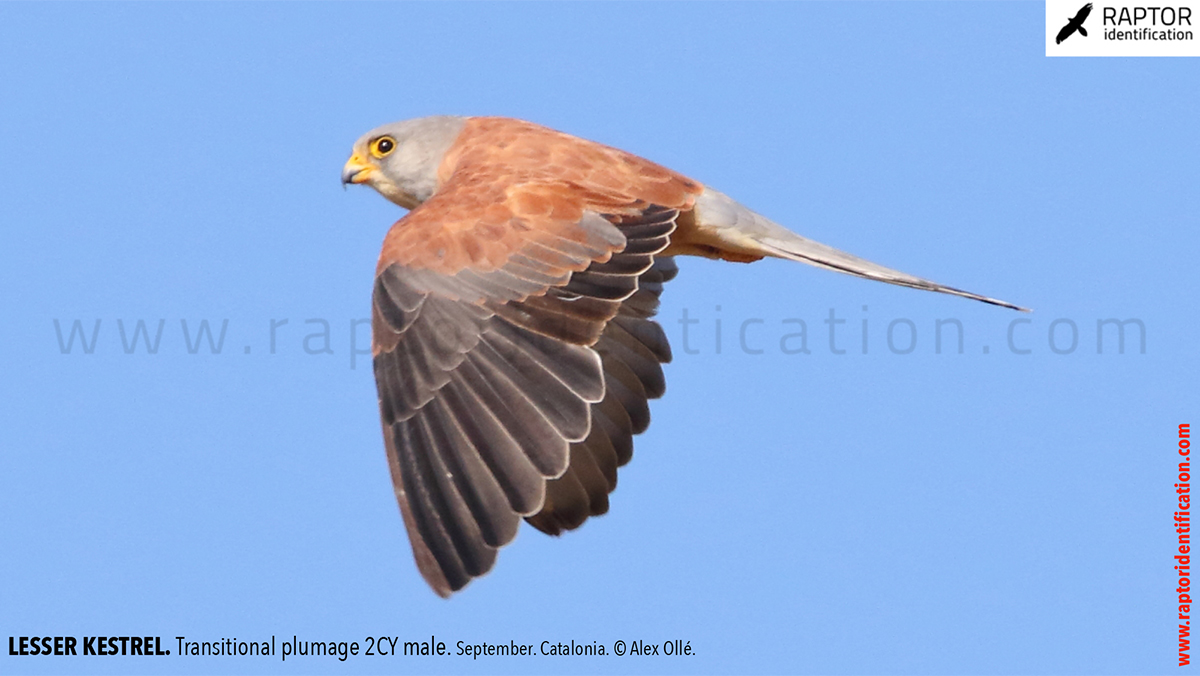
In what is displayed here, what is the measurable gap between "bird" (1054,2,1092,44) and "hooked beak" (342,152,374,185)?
3.98 metres

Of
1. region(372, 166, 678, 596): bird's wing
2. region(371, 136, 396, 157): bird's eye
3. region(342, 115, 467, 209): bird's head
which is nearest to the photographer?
region(372, 166, 678, 596): bird's wing

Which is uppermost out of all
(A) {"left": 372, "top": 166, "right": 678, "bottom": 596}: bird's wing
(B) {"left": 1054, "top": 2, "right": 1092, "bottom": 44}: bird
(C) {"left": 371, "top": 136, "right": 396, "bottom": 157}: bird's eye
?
(B) {"left": 1054, "top": 2, "right": 1092, "bottom": 44}: bird

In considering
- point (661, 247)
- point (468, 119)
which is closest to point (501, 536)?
point (661, 247)

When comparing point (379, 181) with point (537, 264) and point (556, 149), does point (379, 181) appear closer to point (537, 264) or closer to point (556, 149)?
point (556, 149)

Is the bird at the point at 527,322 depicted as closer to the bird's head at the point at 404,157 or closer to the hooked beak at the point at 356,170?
the bird's head at the point at 404,157

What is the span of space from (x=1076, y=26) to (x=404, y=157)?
12.7 feet

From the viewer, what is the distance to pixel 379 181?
7.20 metres

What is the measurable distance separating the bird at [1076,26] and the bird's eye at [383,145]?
150 inches

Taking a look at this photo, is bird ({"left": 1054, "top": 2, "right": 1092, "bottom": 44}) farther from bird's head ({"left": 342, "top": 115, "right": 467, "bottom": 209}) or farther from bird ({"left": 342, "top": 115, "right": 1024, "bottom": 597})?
bird's head ({"left": 342, "top": 115, "right": 467, "bottom": 209})

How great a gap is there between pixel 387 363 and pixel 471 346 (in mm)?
401

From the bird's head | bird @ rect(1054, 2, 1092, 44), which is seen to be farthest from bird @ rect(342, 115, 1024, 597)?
bird @ rect(1054, 2, 1092, 44)

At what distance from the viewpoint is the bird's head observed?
22.6 ft

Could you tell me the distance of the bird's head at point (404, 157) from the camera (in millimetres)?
6902

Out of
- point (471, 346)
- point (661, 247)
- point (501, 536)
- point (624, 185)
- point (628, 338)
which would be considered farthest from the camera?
point (628, 338)
